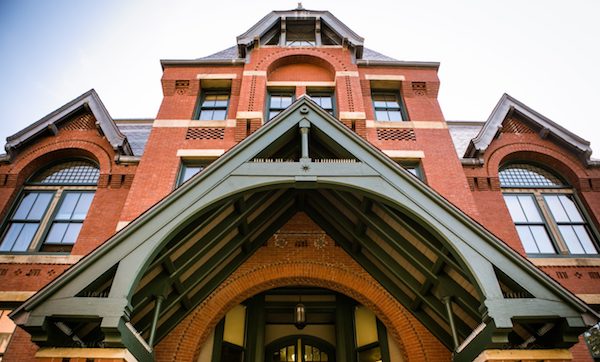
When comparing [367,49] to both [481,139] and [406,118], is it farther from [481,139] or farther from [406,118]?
[481,139]

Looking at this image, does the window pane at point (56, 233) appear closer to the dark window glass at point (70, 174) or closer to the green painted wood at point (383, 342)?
the dark window glass at point (70, 174)

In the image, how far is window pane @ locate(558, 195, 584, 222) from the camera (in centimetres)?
1037

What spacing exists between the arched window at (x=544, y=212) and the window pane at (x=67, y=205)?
11.2 m

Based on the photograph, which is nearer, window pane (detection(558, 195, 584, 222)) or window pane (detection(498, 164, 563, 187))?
window pane (detection(558, 195, 584, 222))

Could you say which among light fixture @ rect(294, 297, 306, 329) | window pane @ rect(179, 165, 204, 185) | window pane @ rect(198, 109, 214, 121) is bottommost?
light fixture @ rect(294, 297, 306, 329)

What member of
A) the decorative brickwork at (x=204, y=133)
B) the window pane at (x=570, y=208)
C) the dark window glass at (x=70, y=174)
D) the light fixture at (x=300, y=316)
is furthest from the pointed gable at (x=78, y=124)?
the window pane at (x=570, y=208)

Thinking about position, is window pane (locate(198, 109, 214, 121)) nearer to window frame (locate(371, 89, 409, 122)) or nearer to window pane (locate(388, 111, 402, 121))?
window frame (locate(371, 89, 409, 122))

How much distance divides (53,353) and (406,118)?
32.7ft

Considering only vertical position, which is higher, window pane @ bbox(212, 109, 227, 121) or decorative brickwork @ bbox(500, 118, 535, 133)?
window pane @ bbox(212, 109, 227, 121)

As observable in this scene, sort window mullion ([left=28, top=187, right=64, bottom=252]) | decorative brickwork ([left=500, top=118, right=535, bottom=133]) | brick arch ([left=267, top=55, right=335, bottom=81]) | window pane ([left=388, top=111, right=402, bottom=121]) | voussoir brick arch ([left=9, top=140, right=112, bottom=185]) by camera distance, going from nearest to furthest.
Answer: window mullion ([left=28, top=187, right=64, bottom=252]), voussoir brick arch ([left=9, top=140, right=112, bottom=185]), decorative brickwork ([left=500, top=118, right=535, bottom=133]), window pane ([left=388, top=111, right=402, bottom=121]), brick arch ([left=267, top=55, right=335, bottom=81])

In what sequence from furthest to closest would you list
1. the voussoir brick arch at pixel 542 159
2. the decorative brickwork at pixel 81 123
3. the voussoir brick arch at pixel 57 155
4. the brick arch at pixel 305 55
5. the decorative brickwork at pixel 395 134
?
the brick arch at pixel 305 55, the decorative brickwork at pixel 81 123, the decorative brickwork at pixel 395 134, the voussoir brick arch at pixel 542 159, the voussoir brick arch at pixel 57 155

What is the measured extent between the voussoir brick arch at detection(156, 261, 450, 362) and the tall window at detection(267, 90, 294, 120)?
16.4ft

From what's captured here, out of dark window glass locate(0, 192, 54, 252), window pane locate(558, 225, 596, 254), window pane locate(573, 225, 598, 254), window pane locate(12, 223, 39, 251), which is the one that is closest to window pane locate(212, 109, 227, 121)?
dark window glass locate(0, 192, 54, 252)

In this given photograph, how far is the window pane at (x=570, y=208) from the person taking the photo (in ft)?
34.0
